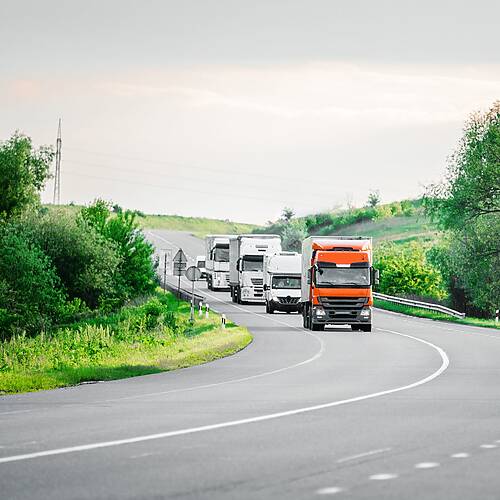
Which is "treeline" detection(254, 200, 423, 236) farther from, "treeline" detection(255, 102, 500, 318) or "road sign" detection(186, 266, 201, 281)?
"road sign" detection(186, 266, 201, 281)

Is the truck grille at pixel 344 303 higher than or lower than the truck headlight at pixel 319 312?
higher

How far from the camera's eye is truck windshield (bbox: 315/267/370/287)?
46875 millimetres

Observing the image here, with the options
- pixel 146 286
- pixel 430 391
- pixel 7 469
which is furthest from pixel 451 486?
pixel 146 286

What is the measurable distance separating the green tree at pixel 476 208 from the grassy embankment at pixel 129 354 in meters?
17.4

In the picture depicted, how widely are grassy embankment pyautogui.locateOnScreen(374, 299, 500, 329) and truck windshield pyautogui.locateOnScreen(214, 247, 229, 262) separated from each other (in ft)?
39.8

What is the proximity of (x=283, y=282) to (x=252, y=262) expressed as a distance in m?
10.2

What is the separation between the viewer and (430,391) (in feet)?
68.1

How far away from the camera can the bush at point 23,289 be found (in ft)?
239

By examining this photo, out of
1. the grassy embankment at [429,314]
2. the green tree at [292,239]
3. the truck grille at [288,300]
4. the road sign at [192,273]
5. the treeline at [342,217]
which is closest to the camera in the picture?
the road sign at [192,273]

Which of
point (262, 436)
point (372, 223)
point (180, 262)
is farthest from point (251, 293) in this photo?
point (372, 223)

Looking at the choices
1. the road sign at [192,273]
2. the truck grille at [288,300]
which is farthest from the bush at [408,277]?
the road sign at [192,273]

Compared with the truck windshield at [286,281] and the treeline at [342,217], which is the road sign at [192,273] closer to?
the truck windshield at [286,281]

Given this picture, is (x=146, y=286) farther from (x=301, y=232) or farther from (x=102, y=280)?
(x=301, y=232)

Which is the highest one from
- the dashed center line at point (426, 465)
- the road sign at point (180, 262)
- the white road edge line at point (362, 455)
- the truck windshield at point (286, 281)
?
the road sign at point (180, 262)
